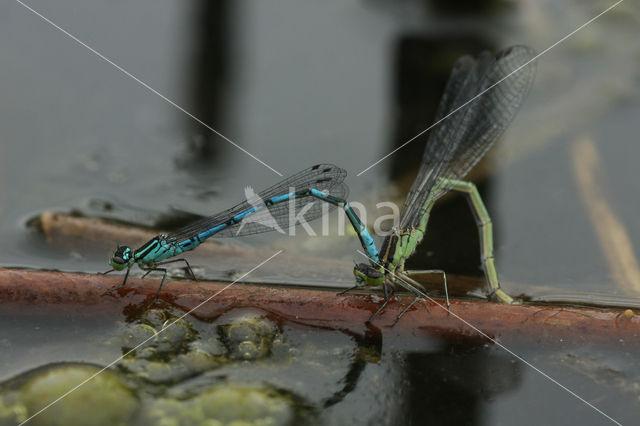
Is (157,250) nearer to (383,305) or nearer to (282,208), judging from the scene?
(282,208)

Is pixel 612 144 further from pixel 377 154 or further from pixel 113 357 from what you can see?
pixel 113 357
